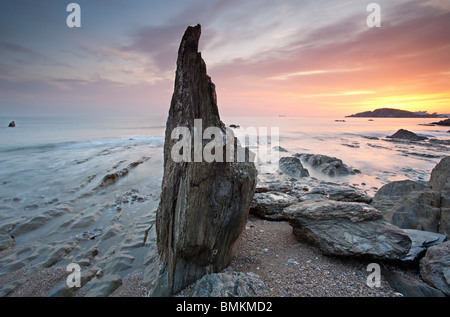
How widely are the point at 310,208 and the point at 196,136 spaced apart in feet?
9.83

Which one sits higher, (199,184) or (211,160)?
(211,160)

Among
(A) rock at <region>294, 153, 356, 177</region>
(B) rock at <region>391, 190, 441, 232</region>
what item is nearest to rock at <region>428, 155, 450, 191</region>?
(B) rock at <region>391, 190, 441, 232</region>

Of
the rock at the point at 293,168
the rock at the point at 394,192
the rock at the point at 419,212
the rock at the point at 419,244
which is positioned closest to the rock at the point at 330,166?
the rock at the point at 293,168

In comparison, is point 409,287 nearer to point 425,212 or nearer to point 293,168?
point 425,212

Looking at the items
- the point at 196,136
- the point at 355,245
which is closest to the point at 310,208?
the point at 355,245

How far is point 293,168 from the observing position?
12758 millimetres

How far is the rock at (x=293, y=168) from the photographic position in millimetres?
12406

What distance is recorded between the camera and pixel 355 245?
385 cm

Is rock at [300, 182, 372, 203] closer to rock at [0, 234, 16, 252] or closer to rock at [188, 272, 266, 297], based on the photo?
rock at [188, 272, 266, 297]

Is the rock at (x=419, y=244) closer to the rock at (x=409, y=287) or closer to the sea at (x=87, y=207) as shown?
the rock at (x=409, y=287)

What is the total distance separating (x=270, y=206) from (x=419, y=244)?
345cm

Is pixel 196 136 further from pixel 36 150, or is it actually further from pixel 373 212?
pixel 36 150

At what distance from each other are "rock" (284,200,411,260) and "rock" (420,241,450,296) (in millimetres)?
285

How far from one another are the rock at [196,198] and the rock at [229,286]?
439 mm
